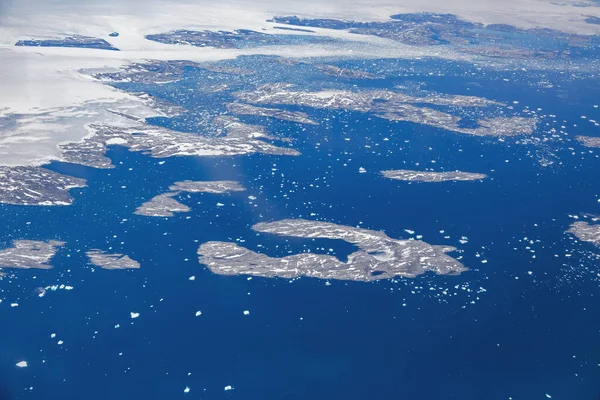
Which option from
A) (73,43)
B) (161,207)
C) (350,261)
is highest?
(73,43)

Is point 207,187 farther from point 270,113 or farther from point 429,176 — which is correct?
point 270,113

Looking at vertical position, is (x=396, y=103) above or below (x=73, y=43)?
below

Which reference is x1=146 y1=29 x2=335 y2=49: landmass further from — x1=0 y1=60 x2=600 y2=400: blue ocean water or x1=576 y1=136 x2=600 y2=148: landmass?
x1=576 y1=136 x2=600 y2=148: landmass

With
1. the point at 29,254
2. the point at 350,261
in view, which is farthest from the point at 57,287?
the point at 350,261

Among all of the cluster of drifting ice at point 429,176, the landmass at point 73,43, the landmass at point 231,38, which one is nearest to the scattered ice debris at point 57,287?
the cluster of drifting ice at point 429,176

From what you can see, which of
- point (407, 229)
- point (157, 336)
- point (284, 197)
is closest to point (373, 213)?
point (407, 229)

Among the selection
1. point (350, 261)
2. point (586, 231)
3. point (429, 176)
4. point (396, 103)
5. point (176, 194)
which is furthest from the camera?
point (396, 103)
